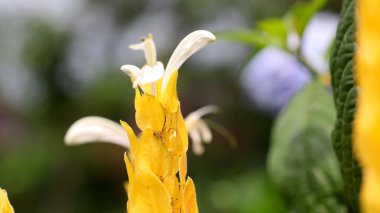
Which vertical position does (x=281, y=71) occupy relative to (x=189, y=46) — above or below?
below

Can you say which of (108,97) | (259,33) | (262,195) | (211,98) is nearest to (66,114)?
(108,97)

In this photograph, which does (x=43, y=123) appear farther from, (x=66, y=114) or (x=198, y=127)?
(x=198, y=127)

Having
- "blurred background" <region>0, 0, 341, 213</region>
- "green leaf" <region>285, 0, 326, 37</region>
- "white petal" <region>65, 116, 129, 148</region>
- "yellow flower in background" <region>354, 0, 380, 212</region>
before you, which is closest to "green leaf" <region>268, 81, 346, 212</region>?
"green leaf" <region>285, 0, 326, 37</region>

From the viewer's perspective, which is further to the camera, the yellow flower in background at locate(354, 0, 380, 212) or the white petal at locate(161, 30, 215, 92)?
the white petal at locate(161, 30, 215, 92)

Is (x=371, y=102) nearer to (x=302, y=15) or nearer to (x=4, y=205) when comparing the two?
(x=4, y=205)

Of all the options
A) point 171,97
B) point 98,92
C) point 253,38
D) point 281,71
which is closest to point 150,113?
point 171,97

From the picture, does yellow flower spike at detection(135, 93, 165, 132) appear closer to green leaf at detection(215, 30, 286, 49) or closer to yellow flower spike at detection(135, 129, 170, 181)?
yellow flower spike at detection(135, 129, 170, 181)
